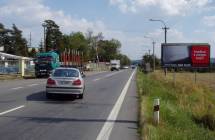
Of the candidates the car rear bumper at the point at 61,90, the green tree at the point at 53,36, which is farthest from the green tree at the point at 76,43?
the car rear bumper at the point at 61,90

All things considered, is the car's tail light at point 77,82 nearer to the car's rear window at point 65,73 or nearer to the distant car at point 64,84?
the distant car at point 64,84

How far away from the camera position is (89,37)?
192250 millimetres

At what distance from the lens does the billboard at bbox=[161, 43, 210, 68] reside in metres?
41.9

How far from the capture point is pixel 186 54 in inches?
1672

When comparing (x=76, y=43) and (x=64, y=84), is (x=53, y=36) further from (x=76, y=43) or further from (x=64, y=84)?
(x=64, y=84)

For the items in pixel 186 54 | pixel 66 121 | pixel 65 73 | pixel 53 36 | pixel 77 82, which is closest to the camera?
pixel 66 121

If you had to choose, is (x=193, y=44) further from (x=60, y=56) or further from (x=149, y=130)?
(x=149, y=130)

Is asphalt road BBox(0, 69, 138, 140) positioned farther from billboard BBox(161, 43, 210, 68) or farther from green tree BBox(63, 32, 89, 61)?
green tree BBox(63, 32, 89, 61)

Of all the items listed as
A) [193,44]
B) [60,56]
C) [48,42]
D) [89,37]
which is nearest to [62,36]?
[48,42]

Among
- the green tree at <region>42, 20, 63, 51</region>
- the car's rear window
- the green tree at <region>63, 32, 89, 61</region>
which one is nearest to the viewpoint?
the car's rear window

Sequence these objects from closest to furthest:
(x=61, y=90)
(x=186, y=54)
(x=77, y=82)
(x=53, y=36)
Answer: (x=61, y=90), (x=77, y=82), (x=186, y=54), (x=53, y=36)

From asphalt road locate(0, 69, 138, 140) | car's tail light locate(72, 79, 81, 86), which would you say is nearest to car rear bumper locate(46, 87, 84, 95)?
car's tail light locate(72, 79, 81, 86)

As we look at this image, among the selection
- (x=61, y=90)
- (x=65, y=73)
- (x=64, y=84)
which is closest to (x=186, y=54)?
(x=65, y=73)

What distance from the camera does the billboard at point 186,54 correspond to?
41938mm
